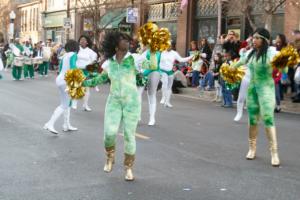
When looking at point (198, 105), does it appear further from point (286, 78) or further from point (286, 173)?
point (286, 173)

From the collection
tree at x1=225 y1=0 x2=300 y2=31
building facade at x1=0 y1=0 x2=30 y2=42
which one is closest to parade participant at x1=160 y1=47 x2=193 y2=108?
tree at x1=225 y1=0 x2=300 y2=31

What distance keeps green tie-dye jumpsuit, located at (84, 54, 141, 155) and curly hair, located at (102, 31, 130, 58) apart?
11 centimetres

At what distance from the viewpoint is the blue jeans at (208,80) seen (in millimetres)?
19583

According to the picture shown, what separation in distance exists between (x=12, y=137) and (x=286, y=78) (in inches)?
375

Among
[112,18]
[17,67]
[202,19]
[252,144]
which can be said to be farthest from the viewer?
[112,18]

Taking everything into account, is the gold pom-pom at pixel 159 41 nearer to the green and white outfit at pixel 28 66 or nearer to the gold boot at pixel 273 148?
the gold boot at pixel 273 148

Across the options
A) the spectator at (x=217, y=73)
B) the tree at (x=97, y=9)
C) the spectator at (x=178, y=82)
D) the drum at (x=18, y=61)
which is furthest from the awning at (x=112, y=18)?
the spectator at (x=217, y=73)

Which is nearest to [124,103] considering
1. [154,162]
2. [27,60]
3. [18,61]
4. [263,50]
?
[154,162]

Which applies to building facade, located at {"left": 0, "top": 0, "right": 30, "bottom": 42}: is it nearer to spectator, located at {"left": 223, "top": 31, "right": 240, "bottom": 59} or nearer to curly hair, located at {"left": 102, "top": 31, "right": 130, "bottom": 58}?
spectator, located at {"left": 223, "top": 31, "right": 240, "bottom": 59}

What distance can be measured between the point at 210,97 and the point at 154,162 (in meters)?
11.2

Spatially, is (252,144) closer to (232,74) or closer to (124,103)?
(232,74)

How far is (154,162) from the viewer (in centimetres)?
798

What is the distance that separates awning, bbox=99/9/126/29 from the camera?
125ft

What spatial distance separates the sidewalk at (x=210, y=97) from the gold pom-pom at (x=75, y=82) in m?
9.31
